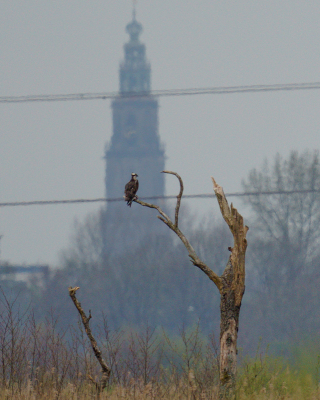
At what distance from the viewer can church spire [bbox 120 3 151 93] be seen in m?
66.1

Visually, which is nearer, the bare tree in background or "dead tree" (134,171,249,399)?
"dead tree" (134,171,249,399)

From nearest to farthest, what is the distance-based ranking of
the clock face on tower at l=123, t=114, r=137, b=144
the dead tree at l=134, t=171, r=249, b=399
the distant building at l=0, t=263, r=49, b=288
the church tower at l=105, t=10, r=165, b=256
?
the dead tree at l=134, t=171, r=249, b=399 < the distant building at l=0, t=263, r=49, b=288 < the church tower at l=105, t=10, r=165, b=256 < the clock face on tower at l=123, t=114, r=137, b=144

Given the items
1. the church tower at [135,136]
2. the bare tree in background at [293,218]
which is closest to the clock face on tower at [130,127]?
the church tower at [135,136]

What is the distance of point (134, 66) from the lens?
66.7 m

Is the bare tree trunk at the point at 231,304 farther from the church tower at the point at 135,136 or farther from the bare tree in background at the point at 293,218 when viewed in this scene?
the church tower at the point at 135,136

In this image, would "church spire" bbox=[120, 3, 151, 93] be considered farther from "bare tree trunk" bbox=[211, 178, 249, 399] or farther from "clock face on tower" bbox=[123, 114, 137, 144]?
"bare tree trunk" bbox=[211, 178, 249, 399]

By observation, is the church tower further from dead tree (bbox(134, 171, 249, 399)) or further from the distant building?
dead tree (bbox(134, 171, 249, 399))

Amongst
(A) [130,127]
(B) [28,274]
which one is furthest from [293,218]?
(A) [130,127]

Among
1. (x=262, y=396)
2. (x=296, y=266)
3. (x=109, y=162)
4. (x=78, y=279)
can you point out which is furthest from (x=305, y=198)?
(x=109, y=162)

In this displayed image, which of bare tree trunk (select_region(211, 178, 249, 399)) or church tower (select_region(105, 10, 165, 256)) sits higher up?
church tower (select_region(105, 10, 165, 256))

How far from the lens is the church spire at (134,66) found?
66.1 m

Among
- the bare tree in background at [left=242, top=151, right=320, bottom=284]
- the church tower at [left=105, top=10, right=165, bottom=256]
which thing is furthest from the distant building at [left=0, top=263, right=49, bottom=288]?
the church tower at [left=105, top=10, right=165, bottom=256]

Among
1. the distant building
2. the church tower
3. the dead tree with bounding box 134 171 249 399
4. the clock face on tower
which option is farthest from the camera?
the clock face on tower

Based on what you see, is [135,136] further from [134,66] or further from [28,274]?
[28,274]
